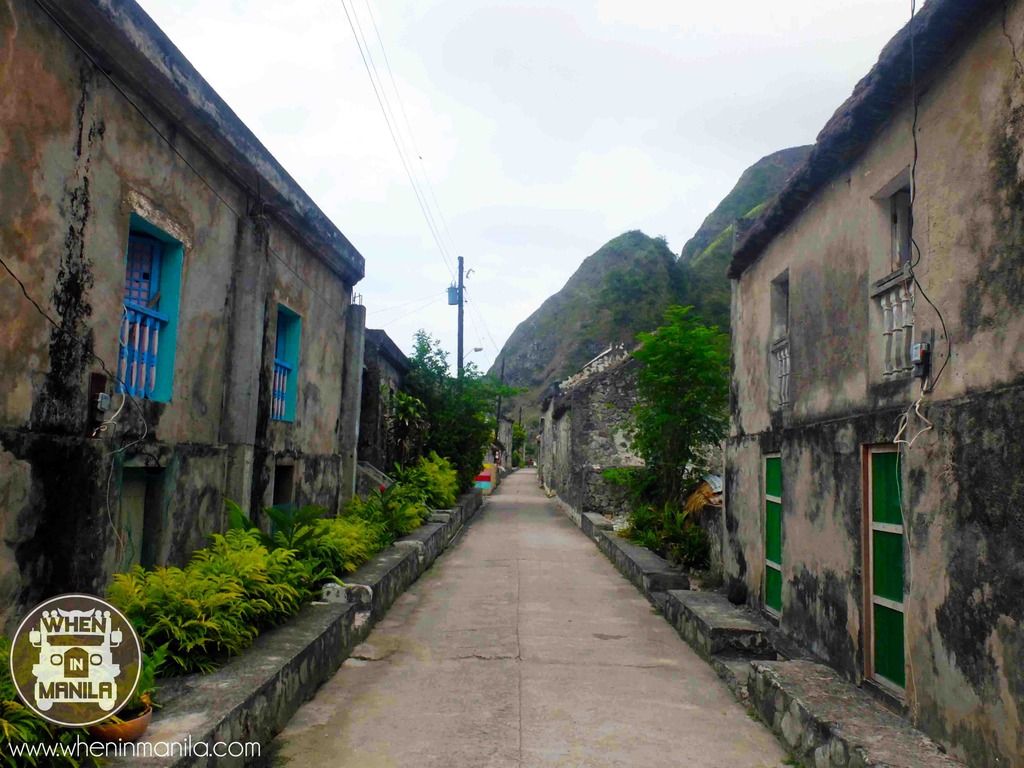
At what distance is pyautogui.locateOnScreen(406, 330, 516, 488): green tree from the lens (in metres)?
22.5

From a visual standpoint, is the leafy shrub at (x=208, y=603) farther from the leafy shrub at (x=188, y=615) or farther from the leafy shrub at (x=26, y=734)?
the leafy shrub at (x=26, y=734)

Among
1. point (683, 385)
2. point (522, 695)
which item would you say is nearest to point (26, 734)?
point (522, 695)

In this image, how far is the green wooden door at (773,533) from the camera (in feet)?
28.3

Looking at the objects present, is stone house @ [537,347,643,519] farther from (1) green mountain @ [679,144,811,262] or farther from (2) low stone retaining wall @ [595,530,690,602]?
(1) green mountain @ [679,144,811,262]

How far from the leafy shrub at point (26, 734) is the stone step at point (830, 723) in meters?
3.72

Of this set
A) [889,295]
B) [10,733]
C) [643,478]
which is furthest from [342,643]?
[643,478]

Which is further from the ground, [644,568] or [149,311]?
[149,311]

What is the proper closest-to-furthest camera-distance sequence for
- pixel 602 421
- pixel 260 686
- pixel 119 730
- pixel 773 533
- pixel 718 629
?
1. pixel 119 730
2. pixel 260 686
3. pixel 718 629
4. pixel 773 533
5. pixel 602 421

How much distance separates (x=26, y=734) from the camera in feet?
10.7

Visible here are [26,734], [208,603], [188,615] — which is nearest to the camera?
[26,734]

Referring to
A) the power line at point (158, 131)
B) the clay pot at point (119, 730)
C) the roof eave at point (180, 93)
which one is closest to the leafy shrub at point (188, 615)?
the clay pot at point (119, 730)

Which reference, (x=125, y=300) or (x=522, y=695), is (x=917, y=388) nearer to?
(x=522, y=695)

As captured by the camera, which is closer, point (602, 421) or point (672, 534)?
point (672, 534)

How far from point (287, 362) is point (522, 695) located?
5.92 m
